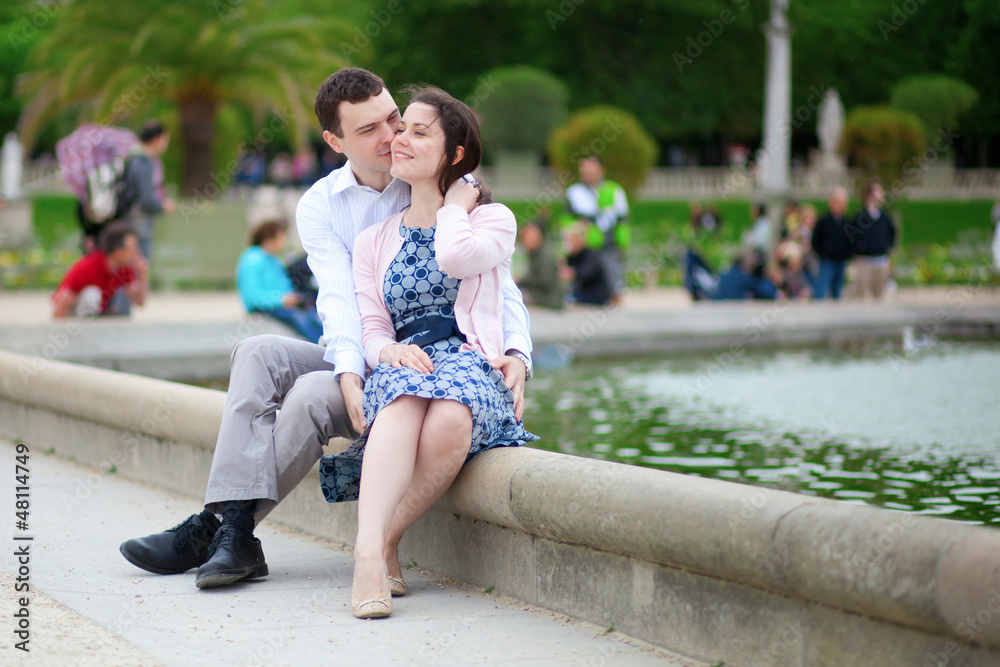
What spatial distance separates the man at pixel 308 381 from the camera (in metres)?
3.56

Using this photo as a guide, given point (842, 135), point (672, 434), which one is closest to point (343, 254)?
point (672, 434)

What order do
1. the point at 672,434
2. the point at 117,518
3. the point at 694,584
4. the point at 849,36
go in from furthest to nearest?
the point at 849,36 < the point at 672,434 < the point at 117,518 < the point at 694,584

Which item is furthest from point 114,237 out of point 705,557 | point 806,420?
point 705,557

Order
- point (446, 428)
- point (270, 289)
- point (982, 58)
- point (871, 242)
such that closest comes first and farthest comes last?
1. point (446, 428)
2. point (270, 289)
3. point (982, 58)
4. point (871, 242)

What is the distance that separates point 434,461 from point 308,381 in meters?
0.49

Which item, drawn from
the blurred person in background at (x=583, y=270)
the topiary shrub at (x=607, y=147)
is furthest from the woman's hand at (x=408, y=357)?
the topiary shrub at (x=607, y=147)

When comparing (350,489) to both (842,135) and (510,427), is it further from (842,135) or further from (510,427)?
(842,135)

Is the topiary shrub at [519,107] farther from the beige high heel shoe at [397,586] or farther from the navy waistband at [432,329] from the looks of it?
the beige high heel shoe at [397,586]

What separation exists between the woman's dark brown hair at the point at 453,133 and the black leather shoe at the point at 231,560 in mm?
1161

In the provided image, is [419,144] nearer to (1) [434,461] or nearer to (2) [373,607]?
(1) [434,461]

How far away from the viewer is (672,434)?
6492 mm

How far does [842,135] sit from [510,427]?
21.0 meters

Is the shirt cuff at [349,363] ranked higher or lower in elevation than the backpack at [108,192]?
→ lower

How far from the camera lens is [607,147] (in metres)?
25.3
